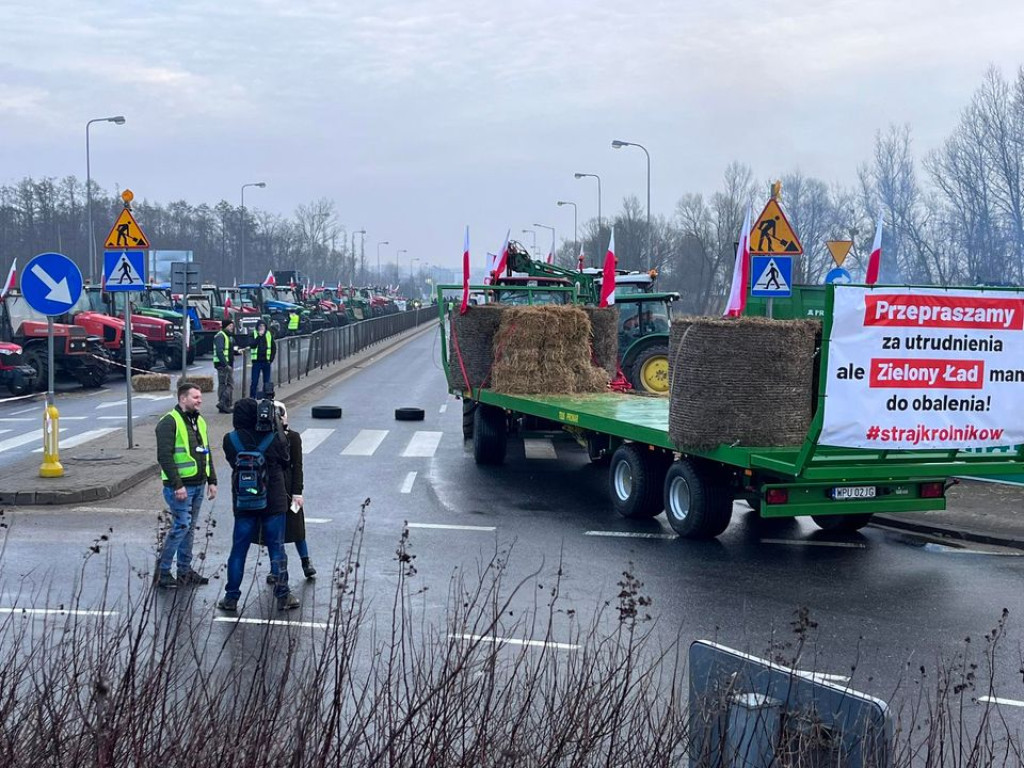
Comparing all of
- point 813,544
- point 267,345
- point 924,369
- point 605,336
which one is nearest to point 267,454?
point 924,369

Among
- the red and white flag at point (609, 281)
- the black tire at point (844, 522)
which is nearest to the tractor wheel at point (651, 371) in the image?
the red and white flag at point (609, 281)

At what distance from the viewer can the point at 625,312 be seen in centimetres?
2297

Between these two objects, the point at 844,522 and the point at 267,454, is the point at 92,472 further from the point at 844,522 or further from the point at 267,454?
the point at 844,522

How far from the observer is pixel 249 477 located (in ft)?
29.3

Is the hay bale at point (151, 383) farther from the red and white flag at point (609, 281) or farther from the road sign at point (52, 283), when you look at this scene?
the road sign at point (52, 283)

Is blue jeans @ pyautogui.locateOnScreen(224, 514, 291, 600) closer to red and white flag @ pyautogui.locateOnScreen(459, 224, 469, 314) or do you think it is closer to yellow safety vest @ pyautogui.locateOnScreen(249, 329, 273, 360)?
red and white flag @ pyautogui.locateOnScreen(459, 224, 469, 314)

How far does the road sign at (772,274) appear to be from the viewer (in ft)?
50.3

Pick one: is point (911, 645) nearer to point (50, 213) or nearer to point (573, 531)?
point (573, 531)

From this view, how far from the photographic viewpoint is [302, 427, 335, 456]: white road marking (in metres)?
18.9

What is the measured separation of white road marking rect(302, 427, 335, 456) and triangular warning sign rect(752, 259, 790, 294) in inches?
283

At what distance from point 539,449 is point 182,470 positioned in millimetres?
10821

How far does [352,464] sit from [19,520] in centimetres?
552

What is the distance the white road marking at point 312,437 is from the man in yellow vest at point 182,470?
27.9 ft

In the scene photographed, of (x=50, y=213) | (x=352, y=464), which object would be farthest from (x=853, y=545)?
(x=50, y=213)
